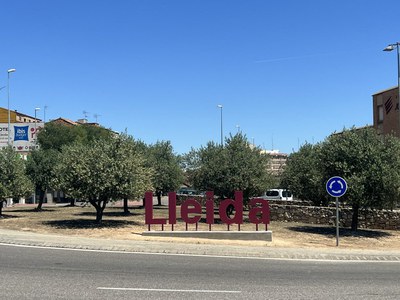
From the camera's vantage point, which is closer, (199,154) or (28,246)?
(28,246)

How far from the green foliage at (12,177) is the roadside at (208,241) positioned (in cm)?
301

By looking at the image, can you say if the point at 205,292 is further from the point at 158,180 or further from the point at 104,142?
the point at 158,180

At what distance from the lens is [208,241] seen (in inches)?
682

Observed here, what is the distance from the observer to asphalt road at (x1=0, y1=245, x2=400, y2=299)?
8.12 metres

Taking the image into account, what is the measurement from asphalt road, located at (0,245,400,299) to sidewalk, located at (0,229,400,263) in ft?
2.94

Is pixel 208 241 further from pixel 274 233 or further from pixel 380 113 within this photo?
pixel 380 113

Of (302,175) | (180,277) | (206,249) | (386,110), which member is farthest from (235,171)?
(386,110)

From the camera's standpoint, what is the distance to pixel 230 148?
26516 mm

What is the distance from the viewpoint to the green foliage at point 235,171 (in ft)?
83.1

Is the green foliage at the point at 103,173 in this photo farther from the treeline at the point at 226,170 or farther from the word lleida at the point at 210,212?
Result: the word lleida at the point at 210,212

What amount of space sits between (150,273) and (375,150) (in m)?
14.0

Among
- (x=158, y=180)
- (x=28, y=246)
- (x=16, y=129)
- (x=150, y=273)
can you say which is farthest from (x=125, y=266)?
(x=16, y=129)

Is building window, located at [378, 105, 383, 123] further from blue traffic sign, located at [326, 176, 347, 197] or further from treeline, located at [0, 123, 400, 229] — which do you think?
blue traffic sign, located at [326, 176, 347, 197]

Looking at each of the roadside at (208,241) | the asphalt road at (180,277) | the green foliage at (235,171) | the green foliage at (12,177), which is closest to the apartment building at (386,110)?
the green foliage at (235,171)
